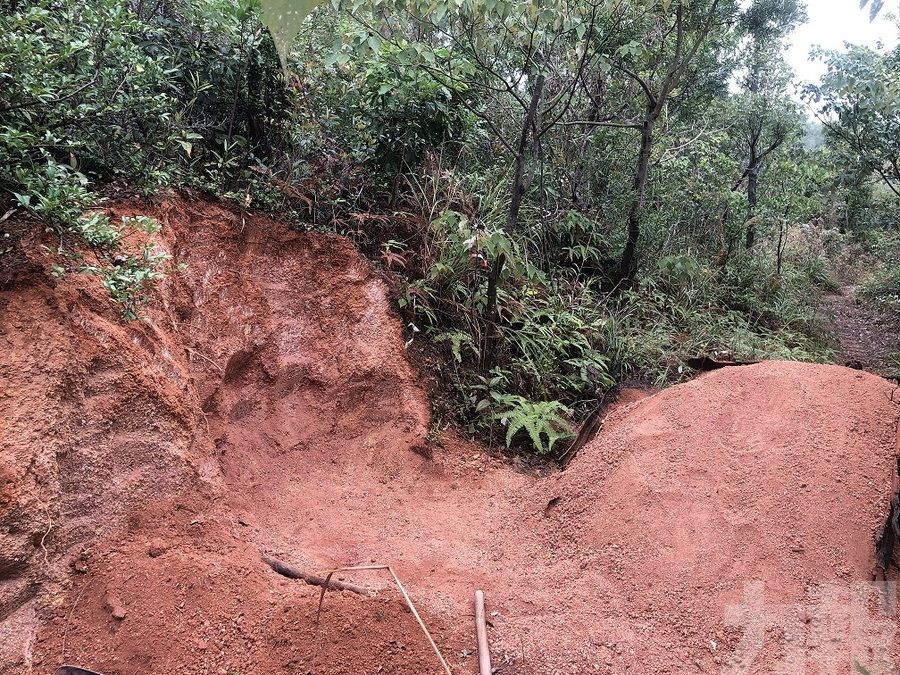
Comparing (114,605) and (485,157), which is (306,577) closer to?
(114,605)

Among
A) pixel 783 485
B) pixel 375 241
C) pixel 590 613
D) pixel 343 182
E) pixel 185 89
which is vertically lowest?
pixel 590 613

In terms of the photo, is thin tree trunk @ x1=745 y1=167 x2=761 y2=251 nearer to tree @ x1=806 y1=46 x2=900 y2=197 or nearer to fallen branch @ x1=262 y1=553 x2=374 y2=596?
tree @ x1=806 y1=46 x2=900 y2=197

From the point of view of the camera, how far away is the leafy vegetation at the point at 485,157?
9.41ft

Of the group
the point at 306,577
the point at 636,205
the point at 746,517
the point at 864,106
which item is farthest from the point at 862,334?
the point at 306,577

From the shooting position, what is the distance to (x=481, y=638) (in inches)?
96.3

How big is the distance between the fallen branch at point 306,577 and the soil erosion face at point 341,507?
9cm

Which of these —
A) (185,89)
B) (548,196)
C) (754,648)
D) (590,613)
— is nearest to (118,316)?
(185,89)

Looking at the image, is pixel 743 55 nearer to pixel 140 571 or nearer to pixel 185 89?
pixel 185 89

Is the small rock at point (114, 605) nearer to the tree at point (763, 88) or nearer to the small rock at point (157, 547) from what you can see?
the small rock at point (157, 547)

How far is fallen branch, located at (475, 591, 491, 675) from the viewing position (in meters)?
2.33

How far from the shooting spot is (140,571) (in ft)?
8.04

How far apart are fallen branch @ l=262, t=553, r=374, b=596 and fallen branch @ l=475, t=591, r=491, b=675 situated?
0.51m

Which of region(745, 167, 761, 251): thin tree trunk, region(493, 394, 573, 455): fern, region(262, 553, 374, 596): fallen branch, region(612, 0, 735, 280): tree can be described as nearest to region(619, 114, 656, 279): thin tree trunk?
region(612, 0, 735, 280): tree

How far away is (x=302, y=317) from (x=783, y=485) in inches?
128
